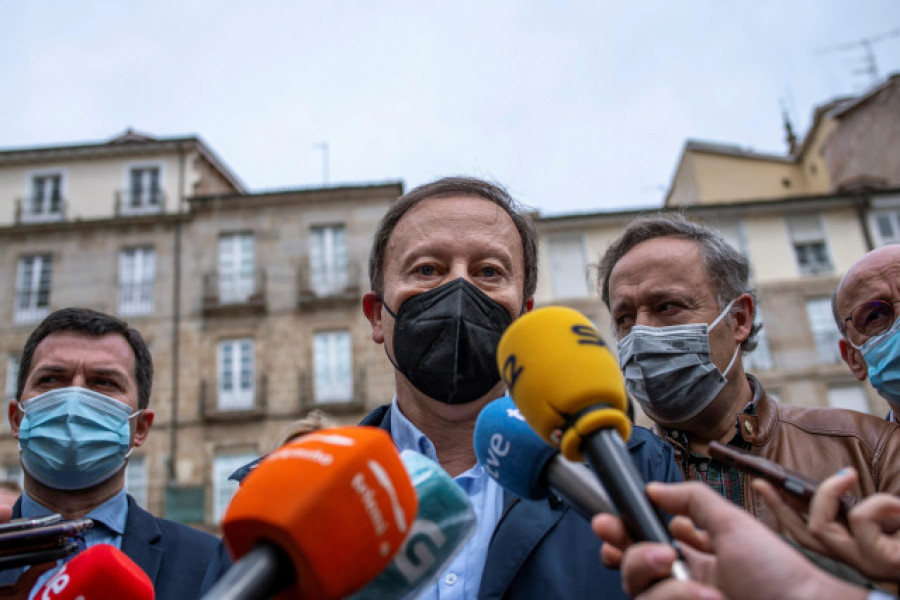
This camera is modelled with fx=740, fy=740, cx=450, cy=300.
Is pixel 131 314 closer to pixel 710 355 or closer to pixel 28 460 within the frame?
pixel 28 460

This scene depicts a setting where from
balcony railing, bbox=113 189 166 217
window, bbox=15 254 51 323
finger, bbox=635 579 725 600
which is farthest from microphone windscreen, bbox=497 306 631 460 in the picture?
window, bbox=15 254 51 323

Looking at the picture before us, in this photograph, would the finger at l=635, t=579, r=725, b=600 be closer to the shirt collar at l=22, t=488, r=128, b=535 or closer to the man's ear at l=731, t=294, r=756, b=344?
the man's ear at l=731, t=294, r=756, b=344

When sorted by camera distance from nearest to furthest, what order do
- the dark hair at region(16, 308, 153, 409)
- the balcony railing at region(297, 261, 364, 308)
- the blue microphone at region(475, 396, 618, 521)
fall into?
the blue microphone at region(475, 396, 618, 521), the dark hair at region(16, 308, 153, 409), the balcony railing at region(297, 261, 364, 308)

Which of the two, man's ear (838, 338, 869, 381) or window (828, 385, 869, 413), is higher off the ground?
window (828, 385, 869, 413)

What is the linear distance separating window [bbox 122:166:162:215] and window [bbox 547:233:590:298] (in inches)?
483

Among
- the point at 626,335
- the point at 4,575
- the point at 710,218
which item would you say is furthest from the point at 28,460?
the point at 710,218

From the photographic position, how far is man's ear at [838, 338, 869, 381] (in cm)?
325

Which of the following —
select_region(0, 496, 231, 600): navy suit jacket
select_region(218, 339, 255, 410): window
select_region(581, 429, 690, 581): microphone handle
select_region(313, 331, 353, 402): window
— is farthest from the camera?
select_region(218, 339, 255, 410): window

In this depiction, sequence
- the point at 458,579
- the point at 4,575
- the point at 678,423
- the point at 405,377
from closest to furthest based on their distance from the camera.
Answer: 1. the point at 458,579
2. the point at 4,575
3. the point at 405,377
4. the point at 678,423

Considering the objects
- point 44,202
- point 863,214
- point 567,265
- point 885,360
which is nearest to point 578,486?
point 885,360

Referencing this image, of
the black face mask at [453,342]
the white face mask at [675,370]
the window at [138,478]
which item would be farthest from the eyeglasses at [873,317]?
the window at [138,478]

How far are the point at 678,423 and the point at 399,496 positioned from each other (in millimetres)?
2003

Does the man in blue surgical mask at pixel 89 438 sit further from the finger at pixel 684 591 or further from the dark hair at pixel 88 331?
the finger at pixel 684 591

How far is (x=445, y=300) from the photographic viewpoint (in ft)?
7.59
